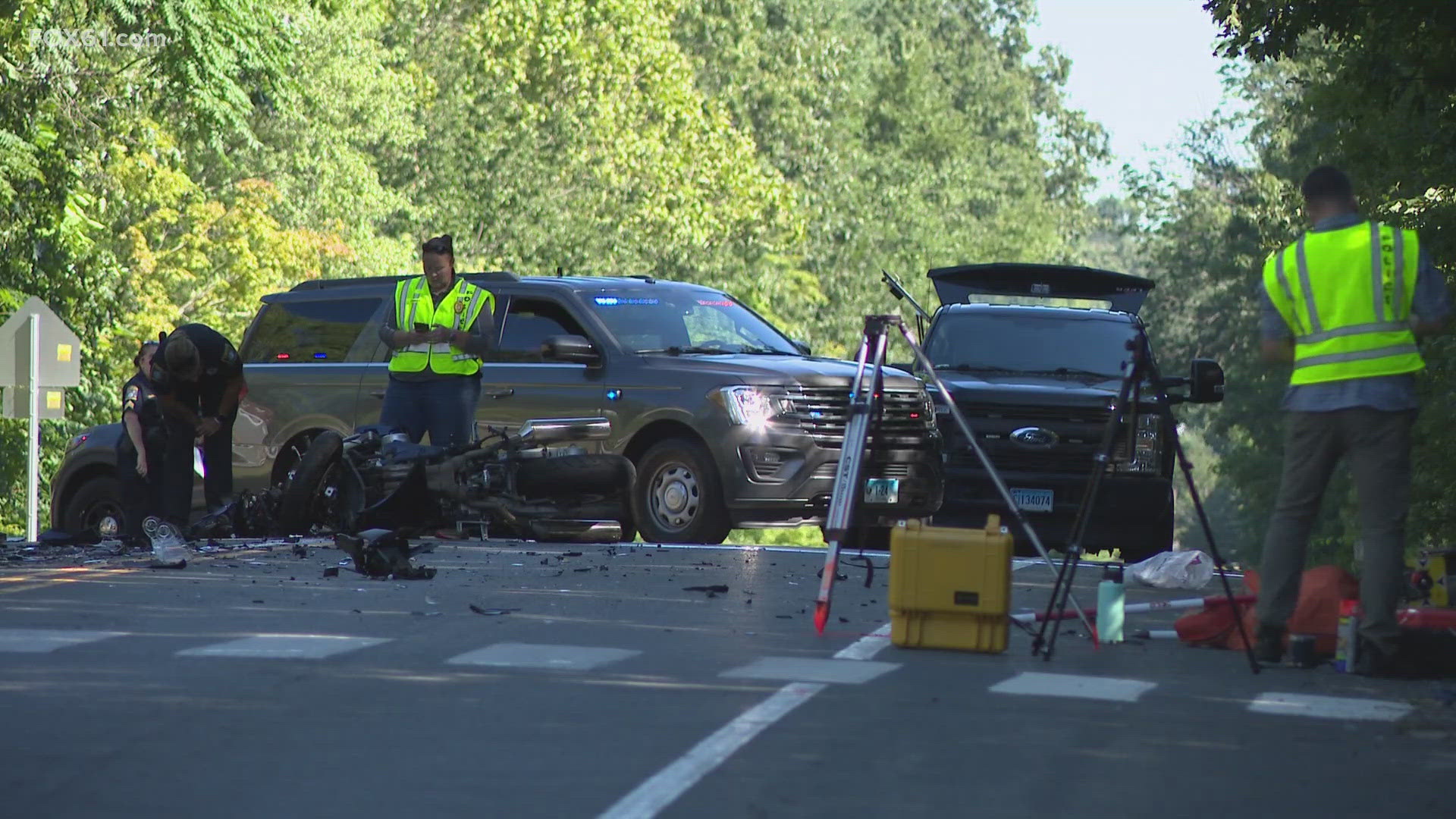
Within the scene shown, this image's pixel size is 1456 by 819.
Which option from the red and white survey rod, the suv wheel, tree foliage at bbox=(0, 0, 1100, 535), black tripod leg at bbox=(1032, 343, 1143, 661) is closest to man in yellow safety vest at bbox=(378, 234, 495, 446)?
the suv wheel

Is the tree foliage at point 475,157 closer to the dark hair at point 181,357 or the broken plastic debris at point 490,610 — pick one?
the dark hair at point 181,357

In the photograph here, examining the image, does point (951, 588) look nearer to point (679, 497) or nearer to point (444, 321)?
point (679, 497)

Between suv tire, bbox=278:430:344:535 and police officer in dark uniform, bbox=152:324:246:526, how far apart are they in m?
→ 0.45

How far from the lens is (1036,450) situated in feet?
55.9

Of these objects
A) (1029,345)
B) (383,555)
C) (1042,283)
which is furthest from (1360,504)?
(1042,283)

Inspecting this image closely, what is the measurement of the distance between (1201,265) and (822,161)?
14213 millimetres

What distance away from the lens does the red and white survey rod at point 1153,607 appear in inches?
419

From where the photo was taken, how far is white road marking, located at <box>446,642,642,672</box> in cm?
921

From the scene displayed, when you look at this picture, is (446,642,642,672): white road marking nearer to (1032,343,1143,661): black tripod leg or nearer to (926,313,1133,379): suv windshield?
(1032,343,1143,661): black tripod leg

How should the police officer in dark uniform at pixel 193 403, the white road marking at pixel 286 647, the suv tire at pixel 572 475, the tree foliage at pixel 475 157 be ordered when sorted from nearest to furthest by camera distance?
the white road marking at pixel 286 647
the police officer in dark uniform at pixel 193 403
the suv tire at pixel 572 475
the tree foliage at pixel 475 157

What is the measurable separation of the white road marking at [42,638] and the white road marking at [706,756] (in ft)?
9.75

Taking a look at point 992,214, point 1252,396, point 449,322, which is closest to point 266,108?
point 449,322

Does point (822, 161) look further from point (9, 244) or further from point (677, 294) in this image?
point (677, 294)

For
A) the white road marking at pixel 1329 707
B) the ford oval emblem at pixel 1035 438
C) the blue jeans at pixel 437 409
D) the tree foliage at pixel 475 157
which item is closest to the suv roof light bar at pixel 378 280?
the blue jeans at pixel 437 409
